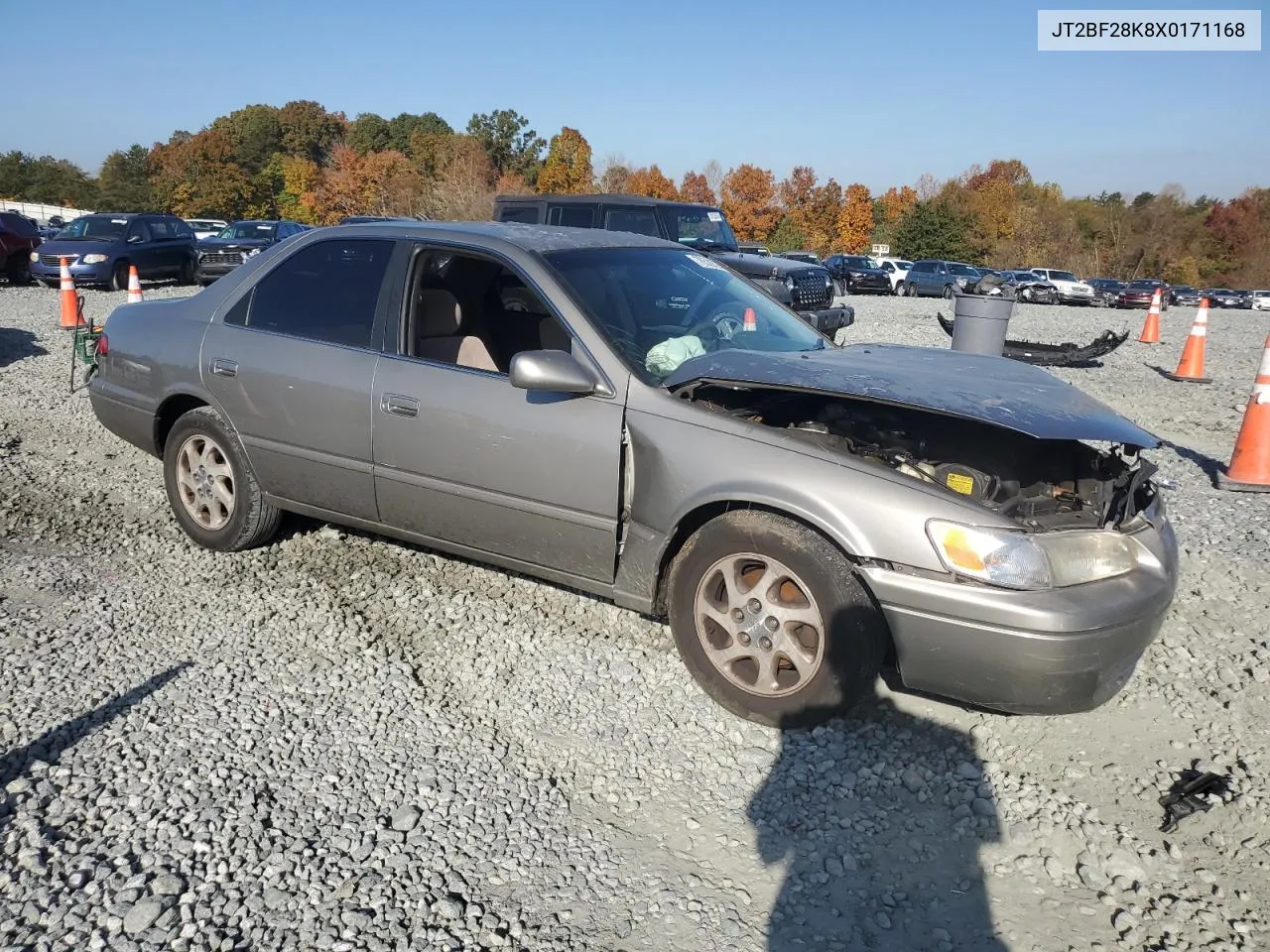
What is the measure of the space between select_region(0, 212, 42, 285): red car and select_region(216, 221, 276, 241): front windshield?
357 cm

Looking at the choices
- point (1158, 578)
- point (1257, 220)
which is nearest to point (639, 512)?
point (1158, 578)

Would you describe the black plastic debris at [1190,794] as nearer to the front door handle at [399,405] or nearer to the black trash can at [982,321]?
the front door handle at [399,405]

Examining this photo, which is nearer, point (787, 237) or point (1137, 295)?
point (1137, 295)

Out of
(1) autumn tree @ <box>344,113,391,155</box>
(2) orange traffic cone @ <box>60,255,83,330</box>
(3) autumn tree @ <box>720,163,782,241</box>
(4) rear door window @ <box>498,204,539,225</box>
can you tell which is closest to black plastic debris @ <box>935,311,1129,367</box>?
(4) rear door window @ <box>498,204,539,225</box>

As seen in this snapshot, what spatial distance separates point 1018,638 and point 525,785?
5.14ft

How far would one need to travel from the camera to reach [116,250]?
17.9 m

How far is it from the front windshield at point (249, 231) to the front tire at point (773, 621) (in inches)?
771

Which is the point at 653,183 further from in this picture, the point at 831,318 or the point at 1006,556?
the point at 1006,556

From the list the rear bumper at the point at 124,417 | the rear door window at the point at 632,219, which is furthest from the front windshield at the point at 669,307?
the rear door window at the point at 632,219

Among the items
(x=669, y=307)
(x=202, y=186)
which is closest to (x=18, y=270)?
(x=669, y=307)

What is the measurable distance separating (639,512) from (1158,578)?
1.77m

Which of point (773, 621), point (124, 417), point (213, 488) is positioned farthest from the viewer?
point (124, 417)

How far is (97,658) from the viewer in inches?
143

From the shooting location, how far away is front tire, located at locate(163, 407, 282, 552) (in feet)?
15.0
